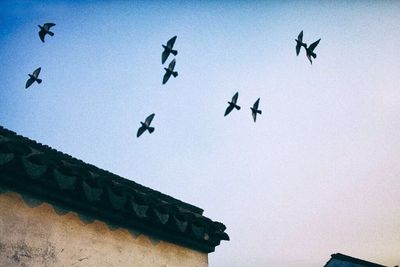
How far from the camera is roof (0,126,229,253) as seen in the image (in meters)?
3.78

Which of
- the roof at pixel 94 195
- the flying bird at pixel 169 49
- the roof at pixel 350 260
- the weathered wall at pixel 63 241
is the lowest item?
the roof at pixel 350 260

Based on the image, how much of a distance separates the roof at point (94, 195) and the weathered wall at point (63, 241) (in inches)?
4.7

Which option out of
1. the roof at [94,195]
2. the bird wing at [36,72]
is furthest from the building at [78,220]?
the bird wing at [36,72]

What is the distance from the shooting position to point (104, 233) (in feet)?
14.7

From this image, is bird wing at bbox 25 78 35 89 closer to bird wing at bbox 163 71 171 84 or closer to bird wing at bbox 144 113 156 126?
bird wing at bbox 144 113 156 126

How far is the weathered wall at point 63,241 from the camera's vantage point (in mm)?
3756

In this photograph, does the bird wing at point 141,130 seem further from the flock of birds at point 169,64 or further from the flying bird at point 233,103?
the flying bird at point 233,103

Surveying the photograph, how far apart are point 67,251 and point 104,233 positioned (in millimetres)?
542

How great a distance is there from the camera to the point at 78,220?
4.30m

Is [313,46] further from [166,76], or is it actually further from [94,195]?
[94,195]

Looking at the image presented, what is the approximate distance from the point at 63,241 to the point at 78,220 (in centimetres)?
32

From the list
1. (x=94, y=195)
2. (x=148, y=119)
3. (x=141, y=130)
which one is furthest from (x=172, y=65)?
(x=94, y=195)

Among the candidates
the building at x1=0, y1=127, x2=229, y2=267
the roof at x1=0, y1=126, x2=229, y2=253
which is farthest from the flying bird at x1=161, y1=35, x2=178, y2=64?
the building at x1=0, y1=127, x2=229, y2=267

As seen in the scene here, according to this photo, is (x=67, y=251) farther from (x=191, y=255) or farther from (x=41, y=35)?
(x=41, y=35)
